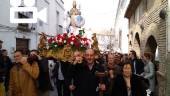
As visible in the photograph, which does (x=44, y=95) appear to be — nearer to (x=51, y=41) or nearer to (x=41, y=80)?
(x=41, y=80)

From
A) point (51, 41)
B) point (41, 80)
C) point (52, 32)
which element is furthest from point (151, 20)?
point (52, 32)

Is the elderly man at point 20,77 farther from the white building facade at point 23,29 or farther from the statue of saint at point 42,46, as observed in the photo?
the white building facade at point 23,29

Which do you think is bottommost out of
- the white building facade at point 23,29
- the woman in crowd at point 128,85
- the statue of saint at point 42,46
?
the woman in crowd at point 128,85

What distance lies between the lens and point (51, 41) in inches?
534

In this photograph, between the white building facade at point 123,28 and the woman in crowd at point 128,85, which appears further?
the white building facade at point 123,28

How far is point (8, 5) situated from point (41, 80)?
12.1 meters

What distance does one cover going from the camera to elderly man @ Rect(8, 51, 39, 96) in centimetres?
861

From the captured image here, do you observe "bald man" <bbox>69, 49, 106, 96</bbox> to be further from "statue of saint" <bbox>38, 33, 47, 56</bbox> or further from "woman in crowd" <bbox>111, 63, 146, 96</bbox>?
"statue of saint" <bbox>38, 33, 47, 56</bbox>

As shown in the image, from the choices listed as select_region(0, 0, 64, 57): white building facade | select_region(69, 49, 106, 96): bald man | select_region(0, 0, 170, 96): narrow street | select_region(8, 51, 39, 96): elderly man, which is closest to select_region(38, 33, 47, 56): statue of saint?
select_region(0, 0, 170, 96): narrow street

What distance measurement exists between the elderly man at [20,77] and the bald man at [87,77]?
1201 mm

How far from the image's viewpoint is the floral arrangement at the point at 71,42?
12.9 metres

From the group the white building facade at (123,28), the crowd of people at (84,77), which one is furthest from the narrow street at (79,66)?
the white building facade at (123,28)

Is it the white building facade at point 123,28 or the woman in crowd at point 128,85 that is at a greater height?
the white building facade at point 123,28

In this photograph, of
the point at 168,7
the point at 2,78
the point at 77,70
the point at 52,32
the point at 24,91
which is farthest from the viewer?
the point at 52,32
